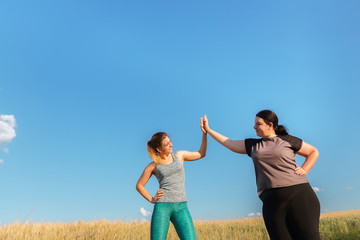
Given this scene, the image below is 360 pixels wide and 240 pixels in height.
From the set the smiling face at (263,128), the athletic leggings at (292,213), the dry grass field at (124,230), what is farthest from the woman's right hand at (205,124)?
the dry grass field at (124,230)

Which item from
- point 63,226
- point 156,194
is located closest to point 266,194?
point 156,194

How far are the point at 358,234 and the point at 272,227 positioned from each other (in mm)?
7758

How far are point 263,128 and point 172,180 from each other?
1590mm

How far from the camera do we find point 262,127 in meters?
4.44

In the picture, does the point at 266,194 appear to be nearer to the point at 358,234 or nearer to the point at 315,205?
the point at 315,205

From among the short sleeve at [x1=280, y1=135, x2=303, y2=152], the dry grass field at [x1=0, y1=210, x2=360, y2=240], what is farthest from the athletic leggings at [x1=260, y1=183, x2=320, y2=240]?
the dry grass field at [x1=0, y1=210, x2=360, y2=240]

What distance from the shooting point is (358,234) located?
974cm

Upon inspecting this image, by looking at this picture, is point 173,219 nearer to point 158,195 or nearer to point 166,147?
point 158,195

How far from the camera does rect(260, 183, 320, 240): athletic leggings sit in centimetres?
382

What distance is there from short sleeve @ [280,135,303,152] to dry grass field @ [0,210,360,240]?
4887 mm

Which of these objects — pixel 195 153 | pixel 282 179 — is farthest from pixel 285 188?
pixel 195 153

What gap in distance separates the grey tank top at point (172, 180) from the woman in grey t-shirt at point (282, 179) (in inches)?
36.3

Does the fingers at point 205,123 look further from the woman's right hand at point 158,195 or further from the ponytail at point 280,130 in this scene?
the woman's right hand at point 158,195

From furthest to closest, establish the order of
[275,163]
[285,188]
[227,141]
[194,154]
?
1. [194,154]
2. [227,141]
3. [275,163]
4. [285,188]
